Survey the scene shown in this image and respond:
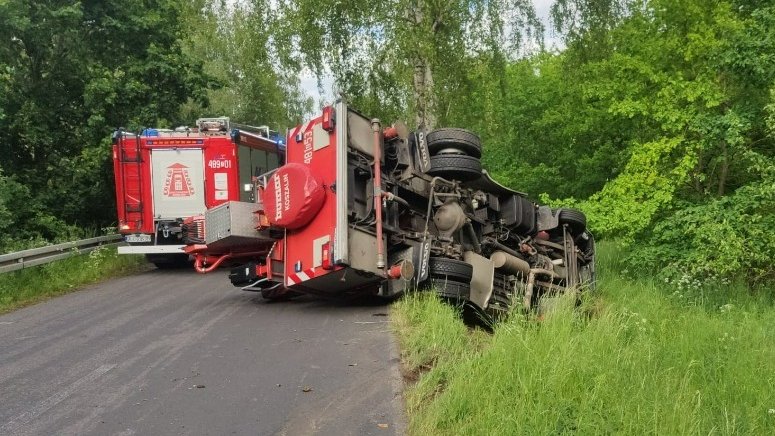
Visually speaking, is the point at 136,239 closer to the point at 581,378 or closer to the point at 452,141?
the point at 452,141

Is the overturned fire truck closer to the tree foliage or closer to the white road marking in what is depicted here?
the white road marking

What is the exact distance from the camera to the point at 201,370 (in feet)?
16.5

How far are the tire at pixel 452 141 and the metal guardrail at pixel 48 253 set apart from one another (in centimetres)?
685

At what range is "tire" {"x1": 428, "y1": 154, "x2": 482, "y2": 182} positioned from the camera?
755cm

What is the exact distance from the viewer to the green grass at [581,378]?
329cm

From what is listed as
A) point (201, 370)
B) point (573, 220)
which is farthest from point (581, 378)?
point (573, 220)

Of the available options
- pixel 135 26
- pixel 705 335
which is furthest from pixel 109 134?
pixel 705 335

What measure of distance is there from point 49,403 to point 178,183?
8353mm

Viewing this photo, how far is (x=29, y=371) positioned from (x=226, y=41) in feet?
91.2

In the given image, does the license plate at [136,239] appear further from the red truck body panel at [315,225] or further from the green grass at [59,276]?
the red truck body panel at [315,225]

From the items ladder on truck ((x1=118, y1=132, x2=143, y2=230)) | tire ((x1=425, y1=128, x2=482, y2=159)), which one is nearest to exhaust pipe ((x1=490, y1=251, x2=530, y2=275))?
tire ((x1=425, y1=128, x2=482, y2=159))

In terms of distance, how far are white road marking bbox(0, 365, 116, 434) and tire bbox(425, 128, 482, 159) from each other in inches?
177

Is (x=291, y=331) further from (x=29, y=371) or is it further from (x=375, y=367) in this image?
(x=29, y=371)

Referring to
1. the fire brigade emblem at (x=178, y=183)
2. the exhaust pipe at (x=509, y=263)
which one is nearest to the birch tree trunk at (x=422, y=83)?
the fire brigade emblem at (x=178, y=183)
